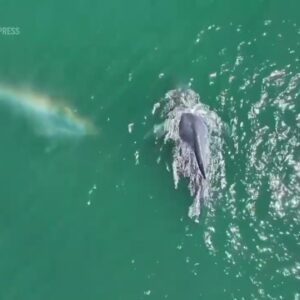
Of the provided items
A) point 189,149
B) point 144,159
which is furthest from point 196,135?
point 144,159

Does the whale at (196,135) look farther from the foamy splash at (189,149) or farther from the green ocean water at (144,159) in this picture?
the green ocean water at (144,159)

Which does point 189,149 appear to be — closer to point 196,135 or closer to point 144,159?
point 196,135

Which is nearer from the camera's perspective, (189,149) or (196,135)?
(196,135)

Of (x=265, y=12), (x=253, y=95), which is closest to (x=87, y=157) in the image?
(x=253, y=95)

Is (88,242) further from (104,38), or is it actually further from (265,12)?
(265,12)

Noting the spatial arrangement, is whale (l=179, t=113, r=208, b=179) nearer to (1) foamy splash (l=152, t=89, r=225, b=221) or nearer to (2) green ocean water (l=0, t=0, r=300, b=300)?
(1) foamy splash (l=152, t=89, r=225, b=221)

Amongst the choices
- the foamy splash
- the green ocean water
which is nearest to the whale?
the foamy splash
